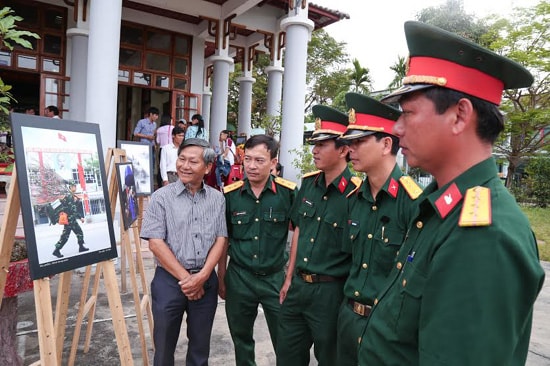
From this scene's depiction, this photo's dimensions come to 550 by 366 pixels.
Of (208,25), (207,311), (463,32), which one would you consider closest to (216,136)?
(208,25)

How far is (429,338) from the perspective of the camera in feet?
2.88

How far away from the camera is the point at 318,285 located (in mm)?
2258

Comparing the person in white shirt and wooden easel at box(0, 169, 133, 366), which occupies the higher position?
the person in white shirt

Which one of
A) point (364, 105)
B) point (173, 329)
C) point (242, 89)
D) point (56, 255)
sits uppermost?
point (242, 89)

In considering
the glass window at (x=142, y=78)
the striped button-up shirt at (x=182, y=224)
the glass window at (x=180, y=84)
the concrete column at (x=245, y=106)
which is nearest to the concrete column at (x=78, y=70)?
the glass window at (x=142, y=78)

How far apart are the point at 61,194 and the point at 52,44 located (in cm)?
844

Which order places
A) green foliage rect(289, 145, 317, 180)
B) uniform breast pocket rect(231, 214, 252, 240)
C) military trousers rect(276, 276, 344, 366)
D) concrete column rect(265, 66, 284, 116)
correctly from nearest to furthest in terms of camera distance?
military trousers rect(276, 276, 344, 366) < uniform breast pocket rect(231, 214, 252, 240) < green foliage rect(289, 145, 317, 180) < concrete column rect(265, 66, 284, 116)

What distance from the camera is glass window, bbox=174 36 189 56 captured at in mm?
10359

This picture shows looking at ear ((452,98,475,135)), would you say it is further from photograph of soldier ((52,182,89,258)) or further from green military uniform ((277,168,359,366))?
photograph of soldier ((52,182,89,258))

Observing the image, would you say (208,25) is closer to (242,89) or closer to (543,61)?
(242,89)

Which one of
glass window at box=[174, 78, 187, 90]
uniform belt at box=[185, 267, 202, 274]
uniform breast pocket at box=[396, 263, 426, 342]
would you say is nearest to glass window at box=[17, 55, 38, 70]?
glass window at box=[174, 78, 187, 90]

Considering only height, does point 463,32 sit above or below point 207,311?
above

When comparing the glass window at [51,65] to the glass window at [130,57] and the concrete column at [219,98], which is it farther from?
the concrete column at [219,98]

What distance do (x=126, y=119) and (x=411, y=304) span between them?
39.2 ft
